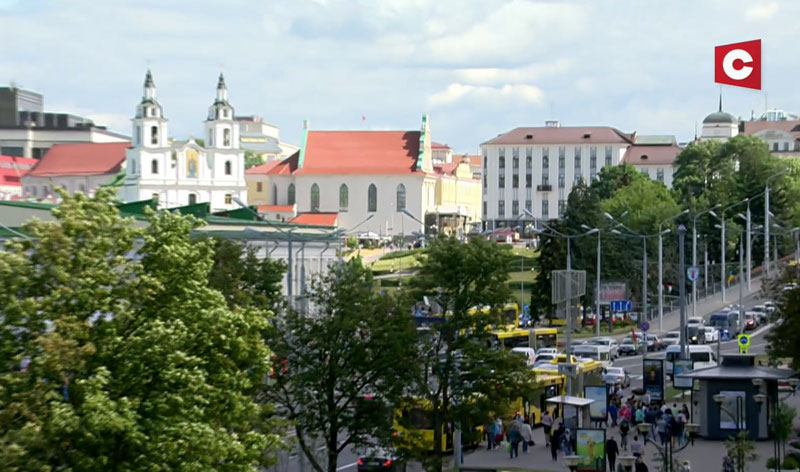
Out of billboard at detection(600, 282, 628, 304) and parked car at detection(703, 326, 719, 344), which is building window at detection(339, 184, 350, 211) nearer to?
billboard at detection(600, 282, 628, 304)

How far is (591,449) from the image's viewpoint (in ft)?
113

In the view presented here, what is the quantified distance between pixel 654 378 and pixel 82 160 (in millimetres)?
155214

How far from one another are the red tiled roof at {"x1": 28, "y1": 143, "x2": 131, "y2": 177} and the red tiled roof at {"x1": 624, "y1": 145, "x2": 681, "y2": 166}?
62828mm

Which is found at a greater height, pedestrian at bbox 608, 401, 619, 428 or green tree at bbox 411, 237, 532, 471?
green tree at bbox 411, 237, 532, 471

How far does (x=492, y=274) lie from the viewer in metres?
38.9

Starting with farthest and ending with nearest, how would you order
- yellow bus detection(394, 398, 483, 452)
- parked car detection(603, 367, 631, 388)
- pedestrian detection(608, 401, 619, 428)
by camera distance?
parked car detection(603, 367, 631, 388)
pedestrian detection(608, 401, 619, 428)
yellow bus detection(394, 398, 483, 452)

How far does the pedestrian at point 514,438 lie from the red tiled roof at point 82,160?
499ft

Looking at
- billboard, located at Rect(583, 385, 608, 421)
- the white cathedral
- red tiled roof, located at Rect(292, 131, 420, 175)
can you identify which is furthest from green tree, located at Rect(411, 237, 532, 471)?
red tiled roof, located at Rect(292, 131, 420, 175)

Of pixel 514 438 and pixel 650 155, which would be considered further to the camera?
pixel 650 155

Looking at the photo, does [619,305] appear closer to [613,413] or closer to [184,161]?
[613,413]

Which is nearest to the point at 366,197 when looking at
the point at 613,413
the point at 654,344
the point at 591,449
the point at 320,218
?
the point at 320,218

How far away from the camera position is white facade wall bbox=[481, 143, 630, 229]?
180000mm

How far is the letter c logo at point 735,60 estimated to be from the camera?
1270 inches

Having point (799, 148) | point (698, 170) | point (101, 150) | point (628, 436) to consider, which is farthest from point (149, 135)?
point (628, 436)
